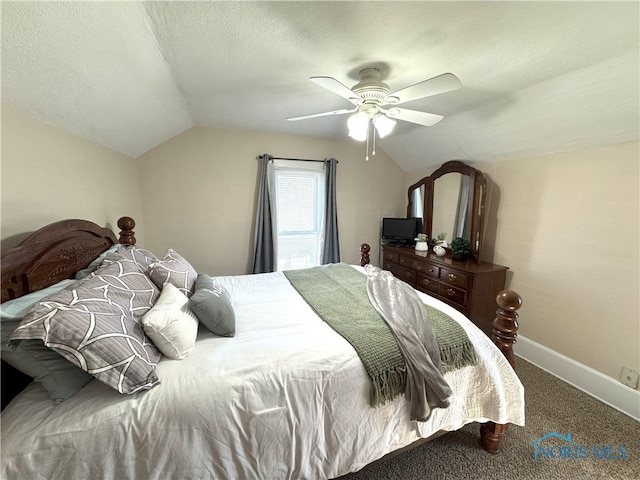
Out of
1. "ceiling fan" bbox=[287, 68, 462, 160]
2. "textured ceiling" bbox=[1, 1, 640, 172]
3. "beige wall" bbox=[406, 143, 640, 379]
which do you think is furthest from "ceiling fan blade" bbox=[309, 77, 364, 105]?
"beige wall" bbox=[406, 143, 640, 379]

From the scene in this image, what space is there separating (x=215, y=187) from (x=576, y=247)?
3.50 meters

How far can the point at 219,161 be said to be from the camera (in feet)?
10.1

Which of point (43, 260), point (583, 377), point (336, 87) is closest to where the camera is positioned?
point (43, 260)

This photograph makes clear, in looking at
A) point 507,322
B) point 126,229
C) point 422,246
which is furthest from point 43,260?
point 422,246

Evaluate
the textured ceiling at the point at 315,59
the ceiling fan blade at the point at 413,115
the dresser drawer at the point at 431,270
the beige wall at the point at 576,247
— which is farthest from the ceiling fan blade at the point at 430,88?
the dresser drawer at the point at 431,270

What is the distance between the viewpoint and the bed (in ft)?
3.01

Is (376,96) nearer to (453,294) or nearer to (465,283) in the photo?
(465,283)

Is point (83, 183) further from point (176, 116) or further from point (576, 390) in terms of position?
point (576, 390)

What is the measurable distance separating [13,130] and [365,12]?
1.77m

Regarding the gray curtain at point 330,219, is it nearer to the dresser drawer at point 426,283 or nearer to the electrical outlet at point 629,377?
the dresser drawer at point 426,283

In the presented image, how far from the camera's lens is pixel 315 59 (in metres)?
1.62

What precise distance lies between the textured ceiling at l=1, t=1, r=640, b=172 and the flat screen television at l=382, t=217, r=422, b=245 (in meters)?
1.48

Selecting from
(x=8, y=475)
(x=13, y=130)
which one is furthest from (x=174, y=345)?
(x=13, y=130)

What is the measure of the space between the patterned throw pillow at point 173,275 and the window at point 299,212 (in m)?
1.72
